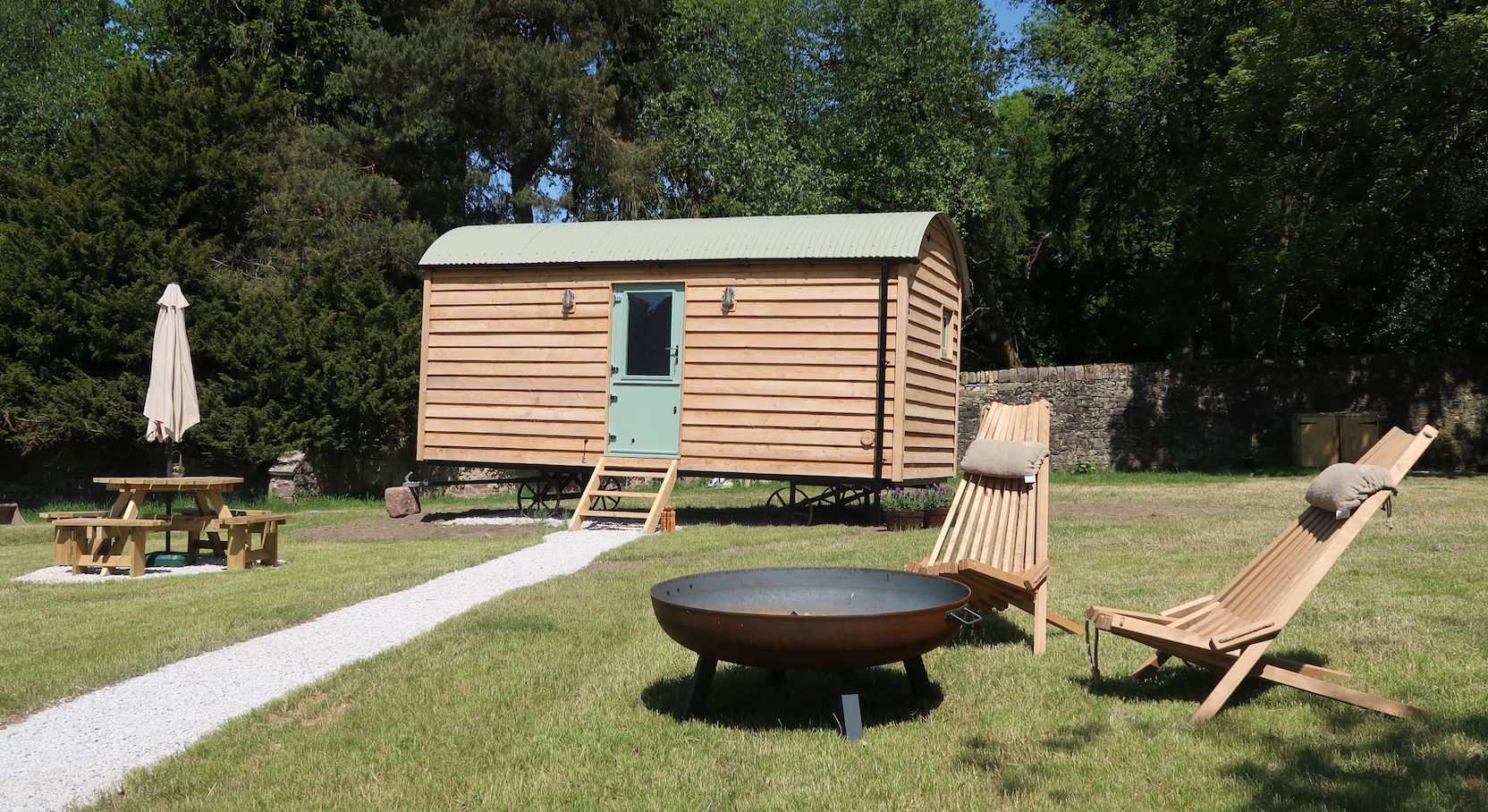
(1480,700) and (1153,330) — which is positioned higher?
(1153,330)

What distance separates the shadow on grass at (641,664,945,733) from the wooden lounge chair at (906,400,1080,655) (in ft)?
2.03

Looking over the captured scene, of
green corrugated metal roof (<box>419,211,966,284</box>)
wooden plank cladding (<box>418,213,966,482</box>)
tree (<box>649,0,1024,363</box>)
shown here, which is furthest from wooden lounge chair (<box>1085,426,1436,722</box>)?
tree (<box>649,0,1024,363</box>)

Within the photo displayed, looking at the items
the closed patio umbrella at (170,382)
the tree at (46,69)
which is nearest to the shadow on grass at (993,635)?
the closed patio umbrella at (170,382)

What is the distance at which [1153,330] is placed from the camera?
25484 millimetres

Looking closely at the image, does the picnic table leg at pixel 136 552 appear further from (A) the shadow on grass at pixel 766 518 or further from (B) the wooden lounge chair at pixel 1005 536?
(B) the wooden lounge chair at pixel 1005 536

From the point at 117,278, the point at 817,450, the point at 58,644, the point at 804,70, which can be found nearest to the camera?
the point at 58,644

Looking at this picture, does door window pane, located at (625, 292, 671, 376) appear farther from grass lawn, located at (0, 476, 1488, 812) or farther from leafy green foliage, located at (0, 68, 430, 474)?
leafy green foliage, located at (0, 68, 430, 474)

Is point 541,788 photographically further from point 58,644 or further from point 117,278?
point 117,278

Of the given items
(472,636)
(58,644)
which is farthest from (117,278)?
(472,636)

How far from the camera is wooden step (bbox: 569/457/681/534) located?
38.5ft

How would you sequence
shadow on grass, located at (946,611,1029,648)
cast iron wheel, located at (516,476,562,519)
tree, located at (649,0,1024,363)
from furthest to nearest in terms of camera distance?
tree, located at (649,0,1024,363) < cast iron wheel, located at (516,476,562,519) < shadow on grass, located at (946,611,1029,648)

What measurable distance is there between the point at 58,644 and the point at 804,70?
23.1m

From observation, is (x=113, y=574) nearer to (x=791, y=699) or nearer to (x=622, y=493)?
(x=622, y=493)

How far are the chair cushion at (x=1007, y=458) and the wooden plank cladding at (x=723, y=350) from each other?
5.06 meters
